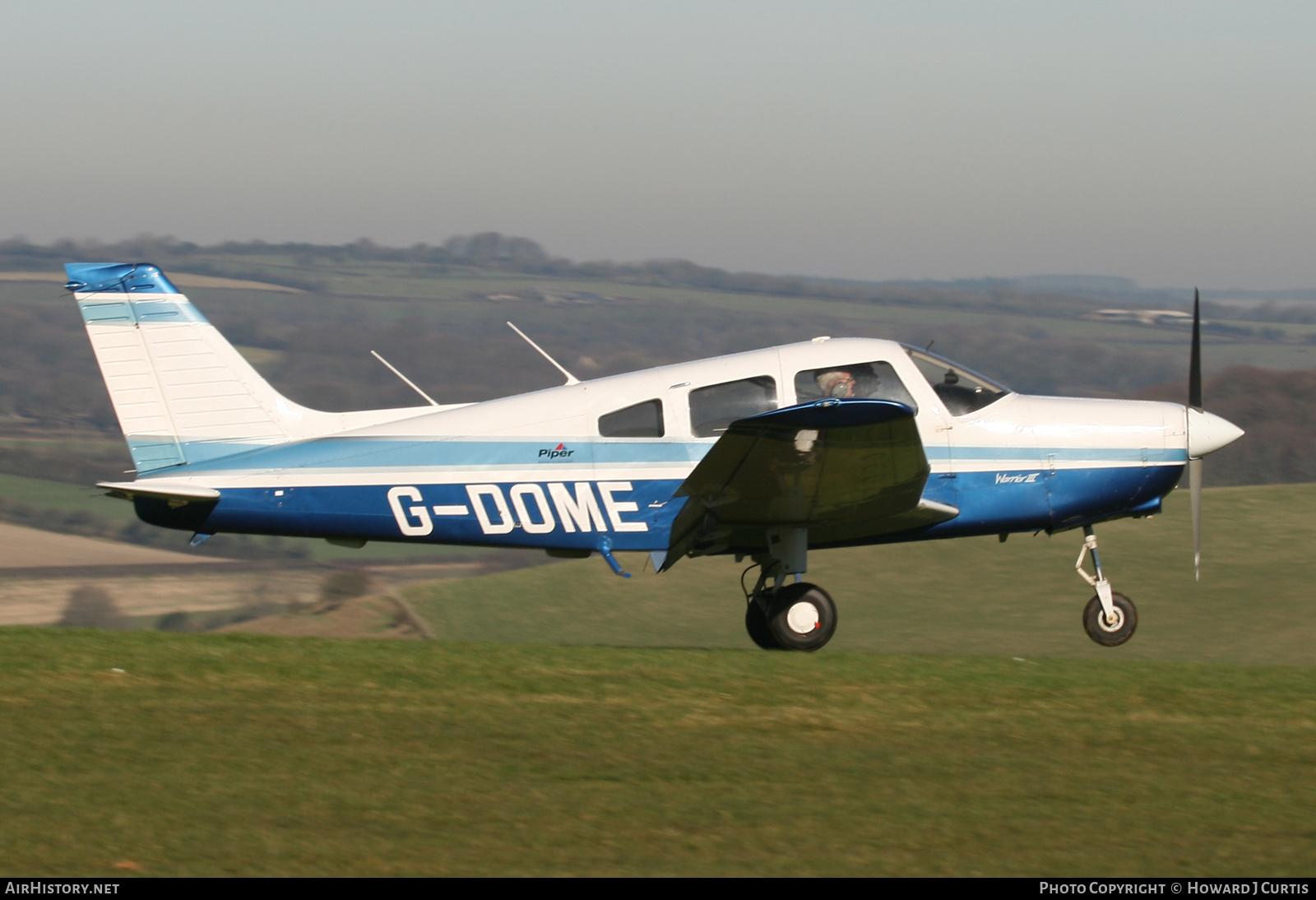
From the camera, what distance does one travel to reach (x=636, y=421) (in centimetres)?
930

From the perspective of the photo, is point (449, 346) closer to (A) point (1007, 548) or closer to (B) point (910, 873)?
(A) point (1007, 548)

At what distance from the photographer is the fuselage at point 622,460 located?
30.3ft

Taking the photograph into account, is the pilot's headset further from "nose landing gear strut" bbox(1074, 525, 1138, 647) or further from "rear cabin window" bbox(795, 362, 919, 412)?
"nose landing gear strut" bbox(1074, 525, 1138, 647)

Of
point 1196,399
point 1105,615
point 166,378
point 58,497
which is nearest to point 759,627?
point 1105,615

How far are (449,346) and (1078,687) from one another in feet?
150

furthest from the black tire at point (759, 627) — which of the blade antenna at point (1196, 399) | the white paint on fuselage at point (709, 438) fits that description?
the blade antenna at point (1196, 399)

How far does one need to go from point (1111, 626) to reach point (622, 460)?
3.94 metres

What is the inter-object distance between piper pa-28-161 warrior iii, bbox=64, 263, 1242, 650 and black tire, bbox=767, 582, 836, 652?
13 mm

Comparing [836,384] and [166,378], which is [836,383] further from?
[166,378]

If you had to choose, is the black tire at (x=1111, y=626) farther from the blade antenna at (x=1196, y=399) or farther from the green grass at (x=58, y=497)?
the green grass at (x=58, y=497)

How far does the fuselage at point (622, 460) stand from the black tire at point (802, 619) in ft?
2.95

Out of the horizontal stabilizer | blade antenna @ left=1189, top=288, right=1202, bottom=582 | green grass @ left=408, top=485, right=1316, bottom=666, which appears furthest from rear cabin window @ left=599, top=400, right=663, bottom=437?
green grass @ left=408, top=485, right=1316, bottom=666
